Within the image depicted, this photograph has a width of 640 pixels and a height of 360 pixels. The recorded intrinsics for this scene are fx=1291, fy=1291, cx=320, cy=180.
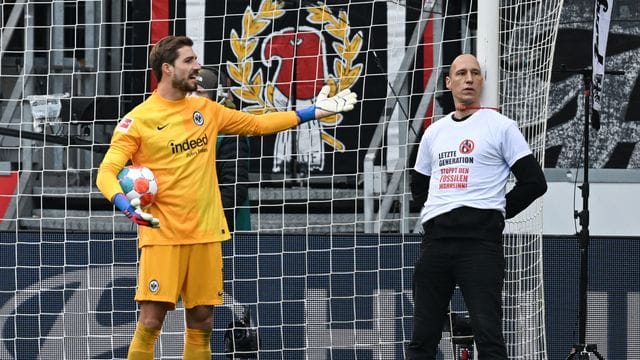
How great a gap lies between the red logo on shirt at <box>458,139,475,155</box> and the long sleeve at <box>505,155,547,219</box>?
0.79ft

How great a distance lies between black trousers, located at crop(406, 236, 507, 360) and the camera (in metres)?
6.52

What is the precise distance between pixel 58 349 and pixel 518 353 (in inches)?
126

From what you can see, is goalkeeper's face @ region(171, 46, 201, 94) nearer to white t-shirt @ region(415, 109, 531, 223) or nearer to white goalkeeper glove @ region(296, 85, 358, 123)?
white goalkeeper glove @ region(296, 85, 358, 123)

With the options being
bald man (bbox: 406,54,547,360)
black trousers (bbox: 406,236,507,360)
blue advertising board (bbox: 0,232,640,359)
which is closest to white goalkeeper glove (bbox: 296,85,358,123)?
bald man (bbox: 406,54,547,360)

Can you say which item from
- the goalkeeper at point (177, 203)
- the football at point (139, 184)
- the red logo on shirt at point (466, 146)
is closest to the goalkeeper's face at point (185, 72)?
the goalkeeper at point (177, 203)

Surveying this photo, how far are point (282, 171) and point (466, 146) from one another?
437 centimetres

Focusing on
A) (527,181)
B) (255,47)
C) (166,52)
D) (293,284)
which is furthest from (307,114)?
(255,47)

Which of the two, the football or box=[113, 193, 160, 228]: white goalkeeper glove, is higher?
the football

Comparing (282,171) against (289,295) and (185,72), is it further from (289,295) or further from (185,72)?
(185,72)

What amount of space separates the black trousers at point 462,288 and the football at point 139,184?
4.94ft

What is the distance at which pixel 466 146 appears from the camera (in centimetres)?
673

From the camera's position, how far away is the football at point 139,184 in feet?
22.7

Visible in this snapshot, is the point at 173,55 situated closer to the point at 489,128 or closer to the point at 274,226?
the point at 489,128

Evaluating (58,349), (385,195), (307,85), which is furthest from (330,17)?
(58,349)
